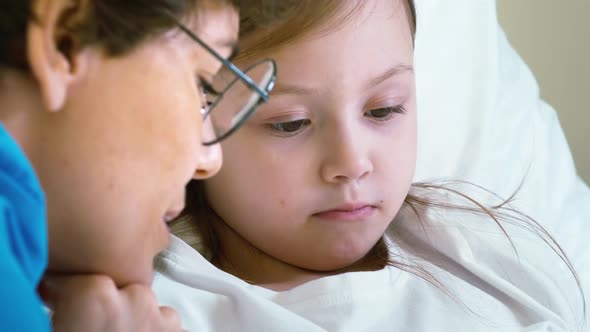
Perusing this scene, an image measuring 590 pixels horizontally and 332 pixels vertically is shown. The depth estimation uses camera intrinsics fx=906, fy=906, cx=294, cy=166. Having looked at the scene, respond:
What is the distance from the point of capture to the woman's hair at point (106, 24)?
616mm

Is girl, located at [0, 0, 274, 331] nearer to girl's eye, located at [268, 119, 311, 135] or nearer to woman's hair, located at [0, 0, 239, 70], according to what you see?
woman's hair, located at [0, 0, 239, 70]

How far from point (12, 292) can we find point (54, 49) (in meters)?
0.17

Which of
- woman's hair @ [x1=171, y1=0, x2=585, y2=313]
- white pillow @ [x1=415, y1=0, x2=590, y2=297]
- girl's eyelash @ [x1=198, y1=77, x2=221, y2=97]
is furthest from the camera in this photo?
white pillow @ [x1=415, y1=0, x2=590, y2=297]

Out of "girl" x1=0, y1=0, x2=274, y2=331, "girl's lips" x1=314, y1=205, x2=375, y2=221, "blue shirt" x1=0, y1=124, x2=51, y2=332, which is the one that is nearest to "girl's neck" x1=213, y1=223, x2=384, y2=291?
"girl's lips" x1=314, y1=205, x2=375, y2=221

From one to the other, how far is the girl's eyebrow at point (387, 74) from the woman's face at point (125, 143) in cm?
36

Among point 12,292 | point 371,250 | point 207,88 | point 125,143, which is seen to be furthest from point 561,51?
point 12,292

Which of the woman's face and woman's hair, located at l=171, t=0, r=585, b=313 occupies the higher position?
the woman's face

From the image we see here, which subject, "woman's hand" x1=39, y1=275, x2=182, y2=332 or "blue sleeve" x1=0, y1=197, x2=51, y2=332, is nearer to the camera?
"blue sleeve" x1=0, y1=197, x2=51, y2=332

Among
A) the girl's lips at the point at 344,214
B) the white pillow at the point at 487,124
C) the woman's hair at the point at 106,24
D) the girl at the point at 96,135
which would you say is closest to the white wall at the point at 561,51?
the white pillow at the point at 487,124

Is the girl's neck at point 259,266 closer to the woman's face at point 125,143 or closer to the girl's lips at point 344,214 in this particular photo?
the girl's lips at point 344,214

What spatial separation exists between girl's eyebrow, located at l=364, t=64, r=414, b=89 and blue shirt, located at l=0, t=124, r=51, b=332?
1.82 ft

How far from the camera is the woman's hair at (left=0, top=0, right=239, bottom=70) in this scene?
62 cm

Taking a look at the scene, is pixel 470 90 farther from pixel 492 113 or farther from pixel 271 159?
pixel 271 159

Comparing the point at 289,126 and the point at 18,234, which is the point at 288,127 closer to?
the point at 289,126
